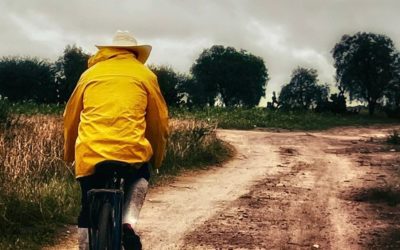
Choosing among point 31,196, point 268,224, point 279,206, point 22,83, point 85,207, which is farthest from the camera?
point 22,83

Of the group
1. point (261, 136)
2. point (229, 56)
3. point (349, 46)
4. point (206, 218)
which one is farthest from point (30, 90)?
point (206, 218)

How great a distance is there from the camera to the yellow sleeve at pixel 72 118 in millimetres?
3824

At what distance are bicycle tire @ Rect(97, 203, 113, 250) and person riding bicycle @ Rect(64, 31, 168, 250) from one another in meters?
0.21

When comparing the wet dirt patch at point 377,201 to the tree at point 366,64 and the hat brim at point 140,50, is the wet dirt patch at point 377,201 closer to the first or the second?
the hat brim at point 140,50

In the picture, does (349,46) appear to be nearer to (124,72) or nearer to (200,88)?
(200,88)

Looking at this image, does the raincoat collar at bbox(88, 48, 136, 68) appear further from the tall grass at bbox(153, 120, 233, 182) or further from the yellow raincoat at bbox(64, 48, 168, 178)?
the tall grass at bbox(153, 120, 233, 182)

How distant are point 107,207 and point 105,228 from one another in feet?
0.46

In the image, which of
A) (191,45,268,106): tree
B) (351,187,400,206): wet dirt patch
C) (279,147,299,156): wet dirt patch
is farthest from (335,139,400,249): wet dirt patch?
(191,45,268,106): tree

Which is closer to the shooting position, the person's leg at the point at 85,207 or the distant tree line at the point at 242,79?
the person's leg at the point at 85,207

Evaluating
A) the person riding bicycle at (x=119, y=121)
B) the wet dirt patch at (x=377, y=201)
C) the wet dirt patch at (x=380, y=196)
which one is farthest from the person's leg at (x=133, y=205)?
the wet dirt patch at (x=380, y=196)

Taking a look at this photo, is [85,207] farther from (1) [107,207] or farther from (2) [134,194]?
(2) [134,194]

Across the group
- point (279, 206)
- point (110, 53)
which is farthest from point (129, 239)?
point (279, 206)

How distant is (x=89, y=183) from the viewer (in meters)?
3.64

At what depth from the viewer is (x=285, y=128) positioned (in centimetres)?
2886
